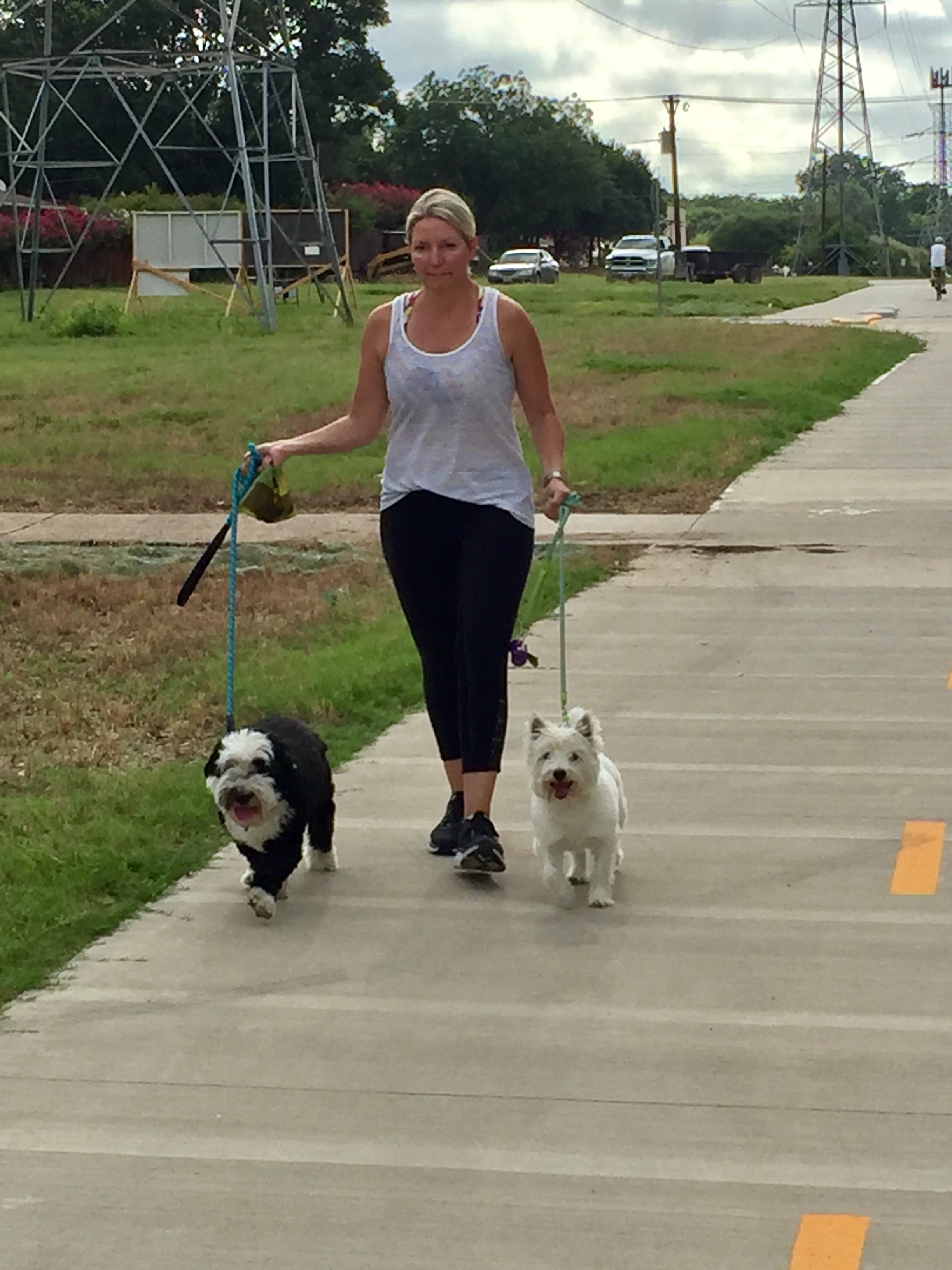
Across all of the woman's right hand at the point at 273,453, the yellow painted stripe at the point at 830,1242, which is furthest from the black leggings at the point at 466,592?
the yellow painted stripe at the point at 830,1242

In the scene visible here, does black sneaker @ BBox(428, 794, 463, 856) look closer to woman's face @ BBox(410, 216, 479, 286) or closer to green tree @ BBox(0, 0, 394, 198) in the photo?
woman's face @ BBox(410, 216, 479, 286)

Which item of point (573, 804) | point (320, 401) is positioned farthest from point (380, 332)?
point (320, 401)

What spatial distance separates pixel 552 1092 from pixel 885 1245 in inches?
39.4

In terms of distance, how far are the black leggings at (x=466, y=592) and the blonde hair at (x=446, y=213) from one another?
818 mm

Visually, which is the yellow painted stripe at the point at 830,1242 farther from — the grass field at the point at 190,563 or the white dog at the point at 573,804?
the grass field at the point at 190,563

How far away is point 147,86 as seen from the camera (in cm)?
8044

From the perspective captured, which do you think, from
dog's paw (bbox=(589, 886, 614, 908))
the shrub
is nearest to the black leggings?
dog's paw (bbox=(589, 886, 614, 908))

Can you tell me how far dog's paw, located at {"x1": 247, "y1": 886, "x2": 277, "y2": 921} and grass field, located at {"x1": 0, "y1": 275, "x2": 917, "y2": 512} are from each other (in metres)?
8.88

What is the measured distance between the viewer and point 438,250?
6.21m

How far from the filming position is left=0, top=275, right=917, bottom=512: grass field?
1568 cm

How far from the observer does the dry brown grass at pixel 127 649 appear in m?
8.44

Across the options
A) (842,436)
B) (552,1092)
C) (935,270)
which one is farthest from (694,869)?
(935,270)

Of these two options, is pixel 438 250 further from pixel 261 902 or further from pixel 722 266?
pixel 722 266

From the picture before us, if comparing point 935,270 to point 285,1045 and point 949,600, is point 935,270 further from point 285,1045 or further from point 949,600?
point 285,1045
